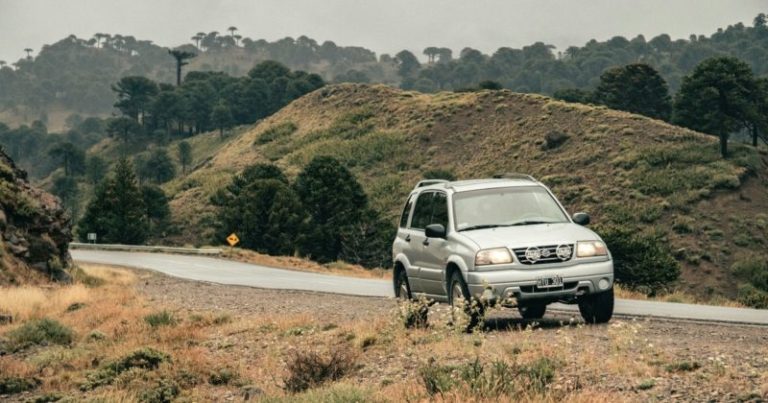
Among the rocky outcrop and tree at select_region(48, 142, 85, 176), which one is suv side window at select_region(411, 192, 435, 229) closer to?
the rocky outcrop

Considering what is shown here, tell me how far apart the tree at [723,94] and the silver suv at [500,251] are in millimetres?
67366

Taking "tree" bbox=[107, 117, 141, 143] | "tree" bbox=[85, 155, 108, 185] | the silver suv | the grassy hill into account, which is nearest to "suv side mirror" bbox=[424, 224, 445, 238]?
the silver suv

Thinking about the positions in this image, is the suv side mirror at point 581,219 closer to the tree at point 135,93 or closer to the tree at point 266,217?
the tree at point 266,217

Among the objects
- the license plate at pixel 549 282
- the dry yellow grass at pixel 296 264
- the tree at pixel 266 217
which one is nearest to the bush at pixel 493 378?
the license plate at pixel 549 282

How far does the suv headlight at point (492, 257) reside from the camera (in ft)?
38.5

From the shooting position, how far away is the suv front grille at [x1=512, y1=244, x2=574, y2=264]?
1179 centimetres

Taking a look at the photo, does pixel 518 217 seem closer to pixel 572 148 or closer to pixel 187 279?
pixel 187 279

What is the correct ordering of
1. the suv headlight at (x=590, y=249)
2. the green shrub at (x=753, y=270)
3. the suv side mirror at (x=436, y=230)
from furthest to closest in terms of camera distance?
the green shrub at (x=753, y=270)
the suv side mirror at (x=436, y=230)
the suv headlight at (x=590, y=249)

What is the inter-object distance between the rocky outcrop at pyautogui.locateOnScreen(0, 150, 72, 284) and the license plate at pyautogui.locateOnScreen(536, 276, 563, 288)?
18147 millimetres

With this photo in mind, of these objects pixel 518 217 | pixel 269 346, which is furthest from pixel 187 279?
pixel 518 217

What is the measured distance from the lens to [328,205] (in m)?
71.9

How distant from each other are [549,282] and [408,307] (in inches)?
75.2

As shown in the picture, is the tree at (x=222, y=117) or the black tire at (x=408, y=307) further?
the tree at (x=222, y=117)

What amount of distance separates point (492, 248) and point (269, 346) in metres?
4.00
